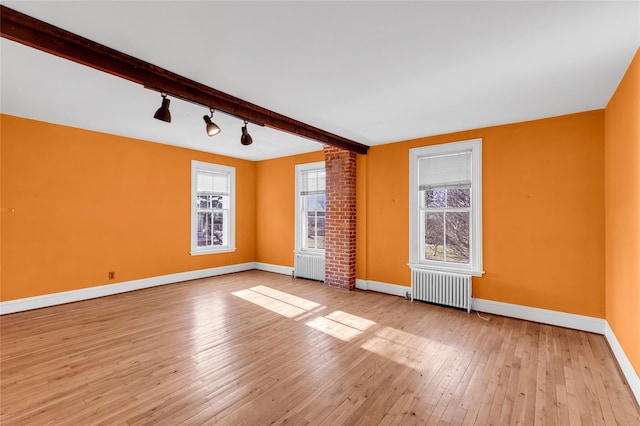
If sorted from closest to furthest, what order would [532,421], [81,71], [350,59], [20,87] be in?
[532,421] < [350,59] < [81,71] < [20,87]

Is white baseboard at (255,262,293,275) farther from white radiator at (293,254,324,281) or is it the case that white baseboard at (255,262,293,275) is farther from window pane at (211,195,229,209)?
window pane at (211,195,229,209)

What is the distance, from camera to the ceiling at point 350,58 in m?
1.90

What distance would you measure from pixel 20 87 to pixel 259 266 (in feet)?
17.5

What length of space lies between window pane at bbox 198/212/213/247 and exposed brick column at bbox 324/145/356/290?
275cm

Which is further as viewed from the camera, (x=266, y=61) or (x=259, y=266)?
(x=259, y=266)

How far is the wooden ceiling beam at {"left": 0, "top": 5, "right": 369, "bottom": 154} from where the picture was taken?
2.00 m

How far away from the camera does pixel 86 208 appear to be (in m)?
4.78

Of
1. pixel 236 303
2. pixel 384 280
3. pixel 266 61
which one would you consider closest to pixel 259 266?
pixel 236 303

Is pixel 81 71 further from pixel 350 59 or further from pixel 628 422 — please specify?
pixel 628 422

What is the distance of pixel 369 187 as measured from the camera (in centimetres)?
561

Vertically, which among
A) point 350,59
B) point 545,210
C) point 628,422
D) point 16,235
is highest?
point 350,59

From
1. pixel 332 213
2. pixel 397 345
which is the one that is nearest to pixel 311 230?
pixel 332 213

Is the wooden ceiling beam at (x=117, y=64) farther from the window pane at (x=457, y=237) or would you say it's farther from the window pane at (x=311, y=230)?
the window pane at (x=457, y=237)

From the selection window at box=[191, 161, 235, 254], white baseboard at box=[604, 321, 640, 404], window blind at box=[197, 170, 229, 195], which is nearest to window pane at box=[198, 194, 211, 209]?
window at box=[191, 161, 235, 254]
